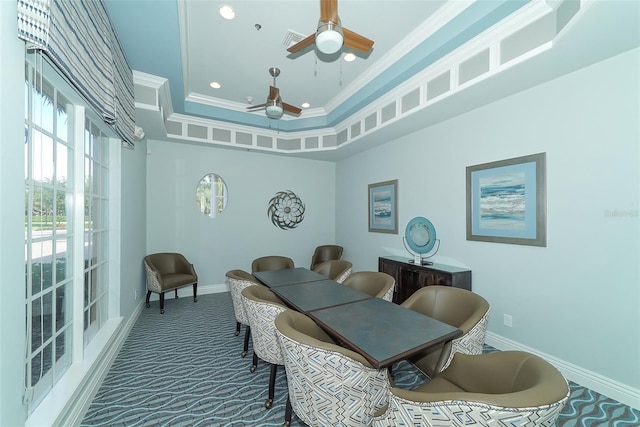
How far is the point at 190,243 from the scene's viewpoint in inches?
186

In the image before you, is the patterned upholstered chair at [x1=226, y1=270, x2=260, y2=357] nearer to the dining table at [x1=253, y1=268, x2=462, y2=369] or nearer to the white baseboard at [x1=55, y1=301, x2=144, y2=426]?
the dining table at [x1=253, y1=268, x2=462, y2=369]

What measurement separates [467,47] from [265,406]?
359 cm

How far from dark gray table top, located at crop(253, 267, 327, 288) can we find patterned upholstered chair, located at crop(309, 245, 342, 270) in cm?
192

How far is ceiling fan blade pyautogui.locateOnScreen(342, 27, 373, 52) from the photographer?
2.00m

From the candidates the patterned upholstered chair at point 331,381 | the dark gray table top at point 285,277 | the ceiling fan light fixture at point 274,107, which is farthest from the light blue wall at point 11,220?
the ceiling fan light fixture at point 274,107

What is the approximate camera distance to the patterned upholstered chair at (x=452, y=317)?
1779mm

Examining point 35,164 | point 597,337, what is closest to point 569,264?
point 597,337

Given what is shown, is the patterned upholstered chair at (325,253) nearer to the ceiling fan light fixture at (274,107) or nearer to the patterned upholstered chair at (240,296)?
the patterned upholstered chair at (240,296)

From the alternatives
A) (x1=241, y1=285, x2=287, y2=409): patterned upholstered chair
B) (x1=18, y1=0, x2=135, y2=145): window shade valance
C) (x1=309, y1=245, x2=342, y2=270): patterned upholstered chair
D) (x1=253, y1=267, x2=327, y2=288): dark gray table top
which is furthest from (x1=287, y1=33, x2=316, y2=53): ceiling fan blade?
(x1=309, y1=245, x2=342, y2=270): patterned upholstered chair

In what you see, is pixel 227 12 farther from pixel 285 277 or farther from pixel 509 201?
pixel 509 201

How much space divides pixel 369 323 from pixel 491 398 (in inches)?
33.7

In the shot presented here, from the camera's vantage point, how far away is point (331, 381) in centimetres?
132

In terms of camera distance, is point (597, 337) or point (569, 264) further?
point (569, 264)

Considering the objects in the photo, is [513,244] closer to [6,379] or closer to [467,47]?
[467,47]
